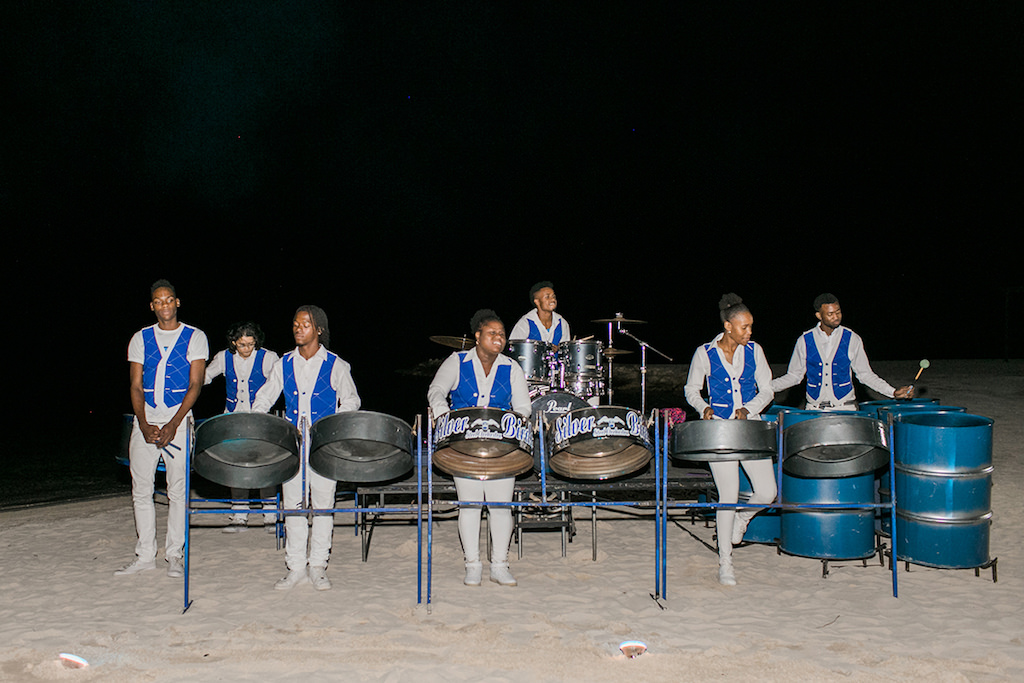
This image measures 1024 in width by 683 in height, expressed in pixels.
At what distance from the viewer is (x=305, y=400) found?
3.37 meters

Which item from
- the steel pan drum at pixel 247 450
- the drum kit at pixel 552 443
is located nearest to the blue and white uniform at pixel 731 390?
the drum kit at pixel 552 443

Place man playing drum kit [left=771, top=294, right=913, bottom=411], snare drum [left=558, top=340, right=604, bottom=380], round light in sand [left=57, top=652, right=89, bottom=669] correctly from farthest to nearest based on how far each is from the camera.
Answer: snare drum [left=558, top=340, right=604, bottom=380]
man playing drum kit [left=771, top=294, right=913, bottom=411]
round light in sand [left=57, top=652, right=89, bottom=669]

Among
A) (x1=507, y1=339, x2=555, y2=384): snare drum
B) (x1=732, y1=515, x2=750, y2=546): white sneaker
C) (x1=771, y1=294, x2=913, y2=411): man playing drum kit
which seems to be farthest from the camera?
(x1=507, y1=339, x2=555, y2=384): snare drum

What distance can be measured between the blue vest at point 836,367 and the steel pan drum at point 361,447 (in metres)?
2.35

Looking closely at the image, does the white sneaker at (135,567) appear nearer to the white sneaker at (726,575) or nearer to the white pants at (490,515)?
the white pants at (490,515)

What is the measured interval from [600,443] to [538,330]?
6.20 feet

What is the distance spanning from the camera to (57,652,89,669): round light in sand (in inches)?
101

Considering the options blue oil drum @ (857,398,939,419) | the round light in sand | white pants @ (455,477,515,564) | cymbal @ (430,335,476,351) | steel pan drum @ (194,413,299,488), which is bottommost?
the round light in sand

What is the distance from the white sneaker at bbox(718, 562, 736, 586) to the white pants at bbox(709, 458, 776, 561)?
32mm

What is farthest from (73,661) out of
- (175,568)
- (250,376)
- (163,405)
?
(250,376)

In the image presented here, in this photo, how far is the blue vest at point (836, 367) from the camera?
4262 millimetres

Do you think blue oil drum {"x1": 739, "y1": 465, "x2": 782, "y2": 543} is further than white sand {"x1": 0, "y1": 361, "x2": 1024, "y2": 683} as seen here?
Yes

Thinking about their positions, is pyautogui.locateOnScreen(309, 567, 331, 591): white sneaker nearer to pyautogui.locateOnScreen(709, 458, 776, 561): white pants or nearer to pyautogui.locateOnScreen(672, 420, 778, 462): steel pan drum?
pyautogui.locateOnScreen(672, 420, 778, 462): steel pan drum

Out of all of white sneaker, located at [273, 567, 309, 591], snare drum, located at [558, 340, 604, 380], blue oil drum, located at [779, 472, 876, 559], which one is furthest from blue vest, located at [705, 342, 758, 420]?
white sneaker, located at [273, 567, 309, 591]
